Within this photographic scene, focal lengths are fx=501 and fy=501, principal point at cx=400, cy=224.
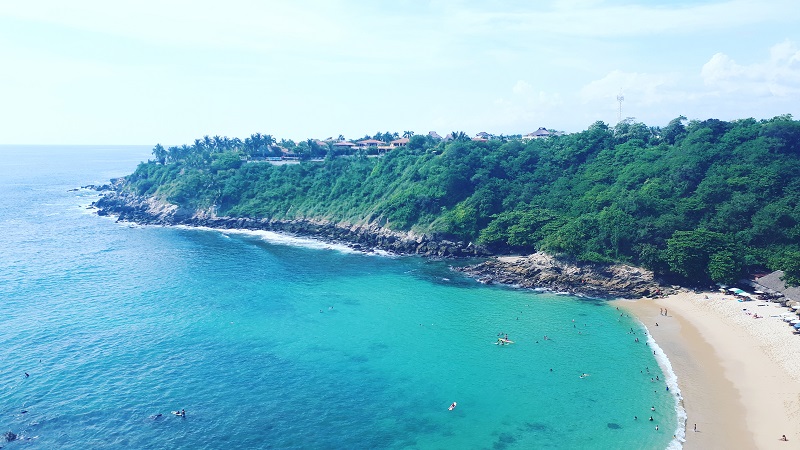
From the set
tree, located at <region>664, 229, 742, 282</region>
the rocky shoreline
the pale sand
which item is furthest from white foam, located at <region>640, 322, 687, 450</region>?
Answer: tree, located at <region>664, 229, 742, 282</region>

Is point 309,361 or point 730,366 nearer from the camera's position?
point 730,366

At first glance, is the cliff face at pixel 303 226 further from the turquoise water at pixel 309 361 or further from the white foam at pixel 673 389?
Answer: the white foam at pixel 673 389

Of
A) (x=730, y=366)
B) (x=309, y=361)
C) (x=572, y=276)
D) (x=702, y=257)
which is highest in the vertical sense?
(x=702, y=257)

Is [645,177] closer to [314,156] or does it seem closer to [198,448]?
[198,448]

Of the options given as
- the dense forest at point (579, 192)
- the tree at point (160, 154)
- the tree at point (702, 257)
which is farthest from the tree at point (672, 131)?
the tree at point (160, 154)

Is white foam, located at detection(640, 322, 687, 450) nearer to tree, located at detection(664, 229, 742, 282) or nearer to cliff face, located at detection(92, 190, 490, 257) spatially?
tree, located at detection(664, 229, 742, 282)

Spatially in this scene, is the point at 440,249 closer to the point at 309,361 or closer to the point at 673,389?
the point at 309,361

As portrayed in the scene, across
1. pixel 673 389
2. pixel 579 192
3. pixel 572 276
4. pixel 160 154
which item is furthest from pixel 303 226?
pixel 160 154
